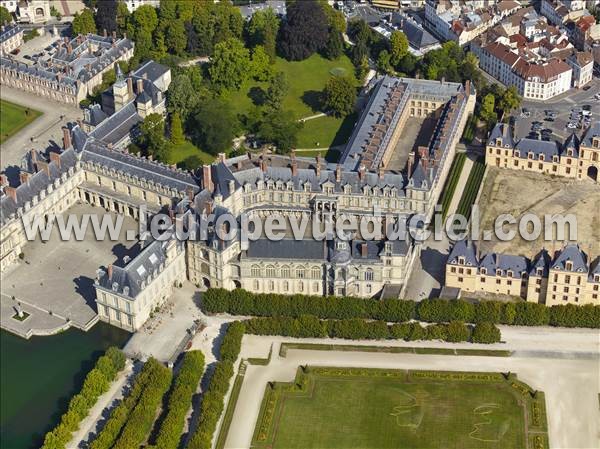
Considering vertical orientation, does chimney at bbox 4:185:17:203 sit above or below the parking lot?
above

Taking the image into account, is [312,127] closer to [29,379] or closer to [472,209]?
[472,209]

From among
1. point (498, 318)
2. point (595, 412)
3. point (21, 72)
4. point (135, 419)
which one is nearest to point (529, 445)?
point (595, 412)

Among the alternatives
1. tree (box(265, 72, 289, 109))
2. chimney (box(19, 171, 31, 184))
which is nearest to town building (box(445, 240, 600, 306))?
tree (box(265, 72, 289, 109))

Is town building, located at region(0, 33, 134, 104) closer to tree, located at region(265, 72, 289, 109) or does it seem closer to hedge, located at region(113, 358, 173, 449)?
tree, located at region(265, 72, 289, 109)

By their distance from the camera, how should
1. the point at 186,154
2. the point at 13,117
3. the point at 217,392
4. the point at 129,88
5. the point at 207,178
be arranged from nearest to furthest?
the point at 217,392 < the point at 207,178 < the point at 186,154 < the point at 129,88 < the point at 13,117

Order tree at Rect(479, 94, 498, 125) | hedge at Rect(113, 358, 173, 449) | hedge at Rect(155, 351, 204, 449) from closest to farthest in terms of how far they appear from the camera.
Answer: hedge at Rect(113, 358, 173, 449), hedge at Rect(155, 351, 204, 449), tree at Rect(479, 94, 498, 125)

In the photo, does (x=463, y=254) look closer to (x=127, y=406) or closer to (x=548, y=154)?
(x=548, y=154)

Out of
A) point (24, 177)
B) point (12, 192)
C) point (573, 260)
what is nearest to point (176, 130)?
point (24, 177)

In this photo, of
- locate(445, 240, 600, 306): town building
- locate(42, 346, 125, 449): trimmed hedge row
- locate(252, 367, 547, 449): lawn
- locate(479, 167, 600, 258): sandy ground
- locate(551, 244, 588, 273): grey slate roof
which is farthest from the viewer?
locate(479, 167, 600, 258): sandy ground
